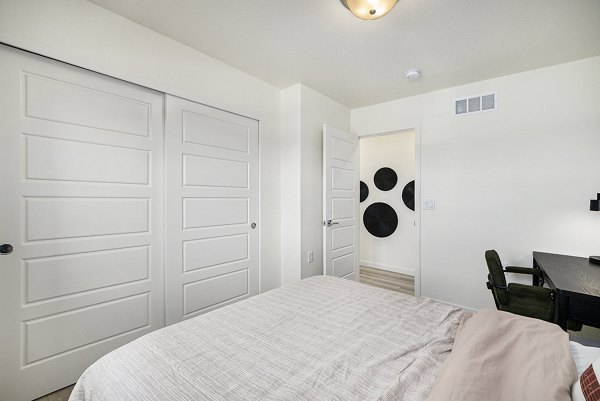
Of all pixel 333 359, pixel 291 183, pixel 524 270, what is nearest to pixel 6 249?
pixel 333 359

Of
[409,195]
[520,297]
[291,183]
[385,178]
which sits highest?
[385,178]

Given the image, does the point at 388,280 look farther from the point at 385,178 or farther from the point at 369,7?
the point at 369,7

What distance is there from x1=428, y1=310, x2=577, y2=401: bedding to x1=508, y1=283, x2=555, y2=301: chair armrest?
1116mm

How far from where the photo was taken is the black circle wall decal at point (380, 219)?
4484 mm

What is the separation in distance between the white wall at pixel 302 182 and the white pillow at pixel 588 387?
7.59ft

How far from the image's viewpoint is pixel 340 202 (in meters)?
3.30

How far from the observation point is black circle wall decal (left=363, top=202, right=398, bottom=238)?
14.7ft

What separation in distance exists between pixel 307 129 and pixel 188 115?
128 cm

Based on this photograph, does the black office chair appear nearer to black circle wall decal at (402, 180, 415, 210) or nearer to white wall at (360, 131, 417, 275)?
white wall at (360, 131, 417, 275)

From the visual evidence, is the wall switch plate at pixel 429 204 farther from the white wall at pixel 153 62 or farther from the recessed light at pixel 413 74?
the white wall at pixel 153 62

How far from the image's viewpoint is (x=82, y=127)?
176 cm

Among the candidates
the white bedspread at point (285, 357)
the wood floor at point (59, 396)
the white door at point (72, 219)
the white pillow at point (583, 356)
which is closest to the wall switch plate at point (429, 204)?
the white bedspread at point (285, 357)

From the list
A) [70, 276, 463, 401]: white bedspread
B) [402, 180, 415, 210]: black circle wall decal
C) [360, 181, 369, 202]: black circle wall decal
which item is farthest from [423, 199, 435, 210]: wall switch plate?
[70, 276, 463, 401]: white bedspread

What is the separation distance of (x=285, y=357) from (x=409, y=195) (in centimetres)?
375
